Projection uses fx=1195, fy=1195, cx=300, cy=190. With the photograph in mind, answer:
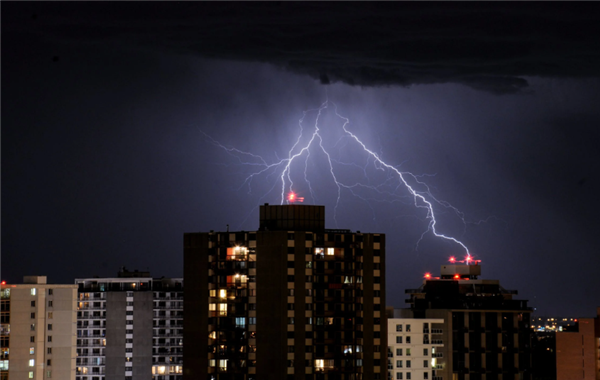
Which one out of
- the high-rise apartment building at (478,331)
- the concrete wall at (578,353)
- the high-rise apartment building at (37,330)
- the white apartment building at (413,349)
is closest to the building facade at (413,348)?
the white apartment building at (413,349)

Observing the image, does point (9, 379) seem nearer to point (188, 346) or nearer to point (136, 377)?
point (188, 346)

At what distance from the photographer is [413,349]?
14262cm

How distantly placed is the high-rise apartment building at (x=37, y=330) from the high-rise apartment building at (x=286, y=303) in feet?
51.3

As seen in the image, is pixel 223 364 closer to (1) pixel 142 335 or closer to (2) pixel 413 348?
(2) pixel 413 348

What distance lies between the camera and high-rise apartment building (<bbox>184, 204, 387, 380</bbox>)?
12350 cm

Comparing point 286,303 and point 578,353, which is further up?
point 286,303

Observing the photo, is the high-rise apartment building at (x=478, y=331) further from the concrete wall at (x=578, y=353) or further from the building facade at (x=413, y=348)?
the concrete wall at (x=578, y=353)

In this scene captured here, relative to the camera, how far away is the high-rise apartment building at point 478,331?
152875 millimetres

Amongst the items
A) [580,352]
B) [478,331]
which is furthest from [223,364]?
[580,352]

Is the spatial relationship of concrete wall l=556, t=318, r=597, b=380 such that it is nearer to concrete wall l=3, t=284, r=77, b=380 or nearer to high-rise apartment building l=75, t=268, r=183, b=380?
high-rise apartment building l=75, t=268, r=183, b=380

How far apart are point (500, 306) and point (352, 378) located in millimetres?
39889

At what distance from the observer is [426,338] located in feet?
474

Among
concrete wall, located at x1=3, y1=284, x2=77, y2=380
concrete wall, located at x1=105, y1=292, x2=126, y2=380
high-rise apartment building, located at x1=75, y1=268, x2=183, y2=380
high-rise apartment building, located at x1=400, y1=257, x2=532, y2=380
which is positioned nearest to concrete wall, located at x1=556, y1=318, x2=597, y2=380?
high-rise apartment building, located at x1=400, y1=257, x2=532, y2=380

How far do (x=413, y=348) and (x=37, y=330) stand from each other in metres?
44.1
